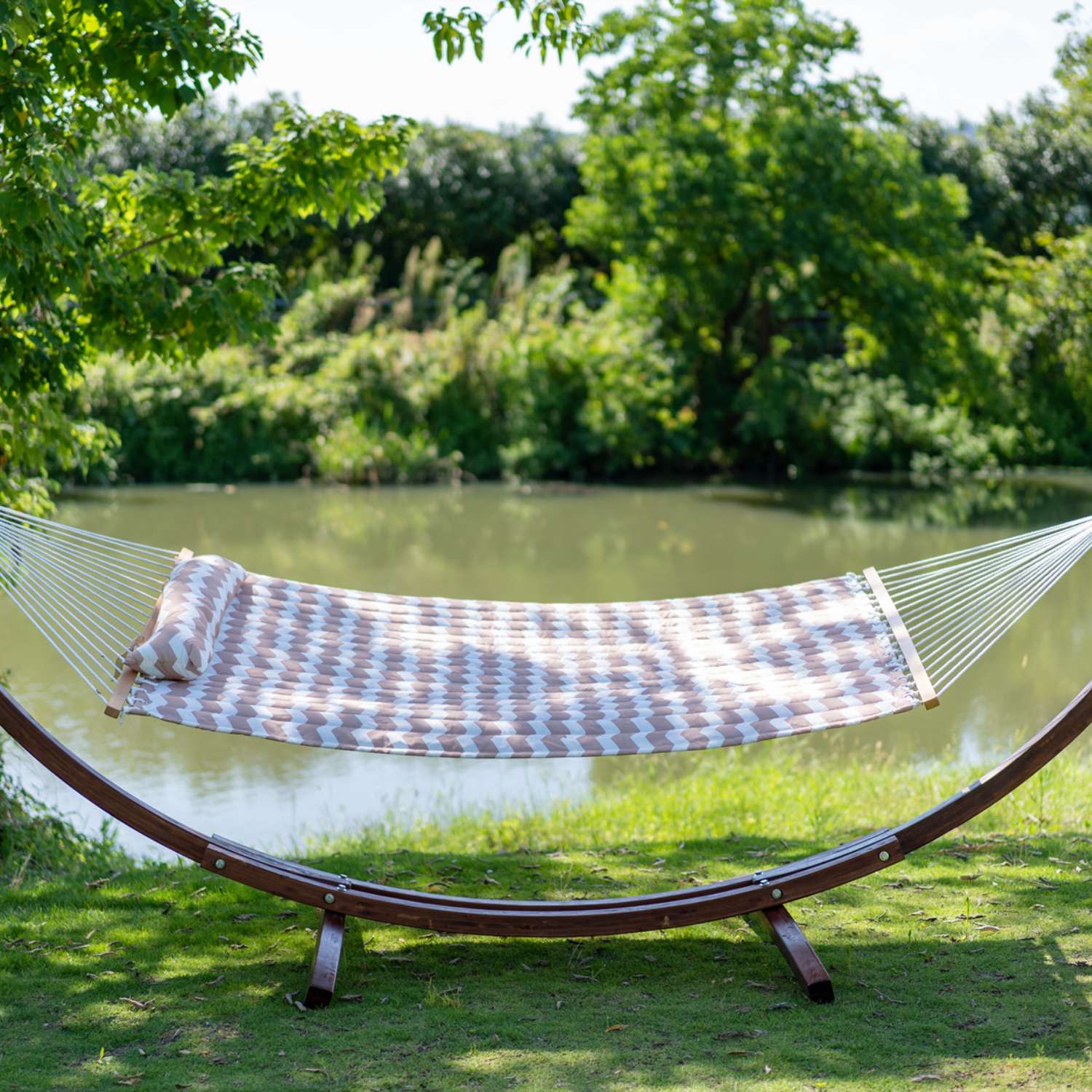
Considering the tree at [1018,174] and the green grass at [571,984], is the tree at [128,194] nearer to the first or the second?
the green grass at [571,984]

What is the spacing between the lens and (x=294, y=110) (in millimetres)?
3762

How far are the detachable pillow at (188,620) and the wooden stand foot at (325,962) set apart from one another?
54 cm

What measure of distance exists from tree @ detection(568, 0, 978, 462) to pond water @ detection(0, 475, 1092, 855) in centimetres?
159

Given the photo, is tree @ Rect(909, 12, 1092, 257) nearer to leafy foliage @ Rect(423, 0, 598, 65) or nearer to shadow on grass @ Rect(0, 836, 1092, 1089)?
leafy foliage @ Rect(423, 0, 598, 65)

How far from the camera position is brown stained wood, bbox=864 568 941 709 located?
2547 millimetres

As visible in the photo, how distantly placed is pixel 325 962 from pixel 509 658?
768 mm

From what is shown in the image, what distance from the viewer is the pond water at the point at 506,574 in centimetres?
461

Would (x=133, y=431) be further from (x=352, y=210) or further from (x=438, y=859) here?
(x=438, y=859)

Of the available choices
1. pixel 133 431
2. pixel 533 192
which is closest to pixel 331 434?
pixel 133 431

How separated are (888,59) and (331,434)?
867 cm

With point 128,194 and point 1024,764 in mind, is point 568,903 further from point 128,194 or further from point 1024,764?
point 128,194

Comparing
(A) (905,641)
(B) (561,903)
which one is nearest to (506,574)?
(A) (905,641)

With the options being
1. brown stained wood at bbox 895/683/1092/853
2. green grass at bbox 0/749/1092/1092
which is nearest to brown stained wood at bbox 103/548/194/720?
green grass at bbox 0/749/1092/1092

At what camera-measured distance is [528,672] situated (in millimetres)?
2789
